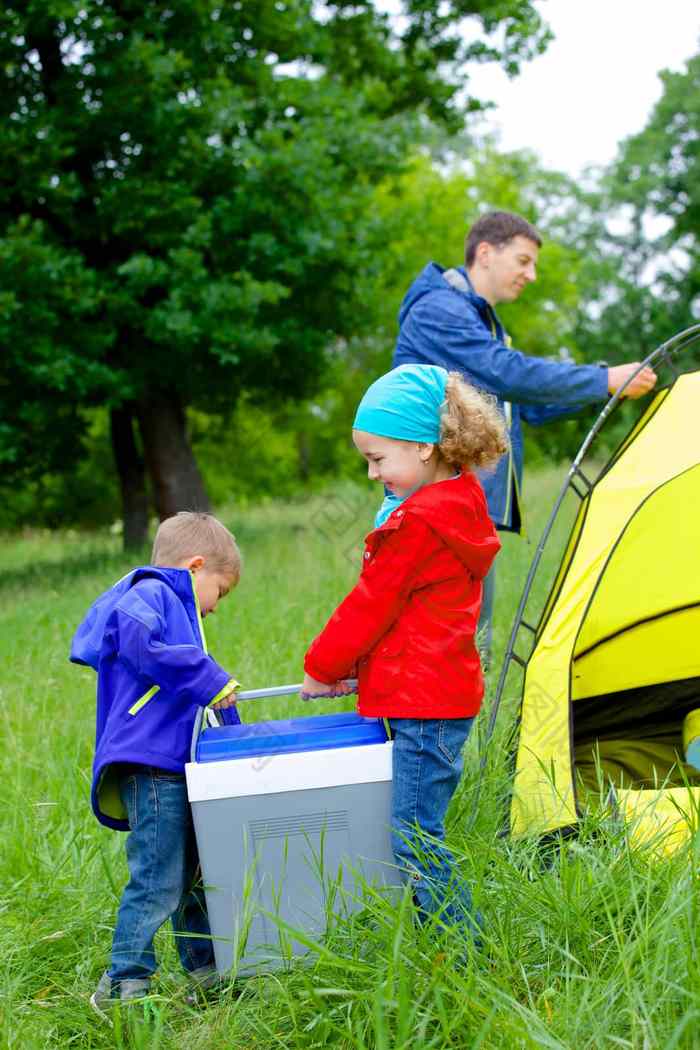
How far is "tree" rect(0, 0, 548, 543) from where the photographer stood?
827 cm

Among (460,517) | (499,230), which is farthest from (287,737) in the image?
(499,230)

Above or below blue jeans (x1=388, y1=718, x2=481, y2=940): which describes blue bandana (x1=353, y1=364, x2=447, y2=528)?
above

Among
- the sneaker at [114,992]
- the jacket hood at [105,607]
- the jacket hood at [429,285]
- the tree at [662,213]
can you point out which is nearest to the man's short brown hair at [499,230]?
the jacket hood at [429,285]

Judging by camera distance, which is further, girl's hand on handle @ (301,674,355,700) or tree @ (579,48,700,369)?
tree @ (579,48,700,369)

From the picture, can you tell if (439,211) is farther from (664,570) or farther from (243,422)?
(664,570)

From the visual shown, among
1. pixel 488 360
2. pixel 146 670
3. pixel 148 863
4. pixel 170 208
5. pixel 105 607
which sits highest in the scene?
pixel 170 208

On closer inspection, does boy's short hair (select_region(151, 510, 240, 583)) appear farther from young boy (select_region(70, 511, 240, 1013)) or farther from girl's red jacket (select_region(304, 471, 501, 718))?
girl's red jacket (select_region(304, 471, 501, 718))

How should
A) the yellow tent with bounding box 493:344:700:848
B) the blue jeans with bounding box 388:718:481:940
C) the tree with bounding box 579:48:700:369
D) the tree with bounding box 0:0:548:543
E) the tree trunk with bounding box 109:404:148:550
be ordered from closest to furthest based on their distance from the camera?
the blue jeans with bounding box 388:718:481:940 < the yellow tent with bounding box 493:344:700:848 < the tree with bounding box 0:0:548:543 < the tree trunk with bounding box 109:404:148:550 < the tree with bounding box 579:48:700:369

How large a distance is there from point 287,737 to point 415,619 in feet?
1.20

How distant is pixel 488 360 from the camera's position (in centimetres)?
367

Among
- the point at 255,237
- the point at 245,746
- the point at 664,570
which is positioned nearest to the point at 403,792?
the point at 245,746

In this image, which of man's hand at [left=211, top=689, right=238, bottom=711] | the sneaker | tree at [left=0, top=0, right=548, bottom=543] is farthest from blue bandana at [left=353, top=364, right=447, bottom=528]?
tree at [left=0, top=0, right=548, bottom=543]

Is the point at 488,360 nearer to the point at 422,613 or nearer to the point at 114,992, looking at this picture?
the point at 422,613

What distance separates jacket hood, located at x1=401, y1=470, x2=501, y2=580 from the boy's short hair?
1.39 feet
